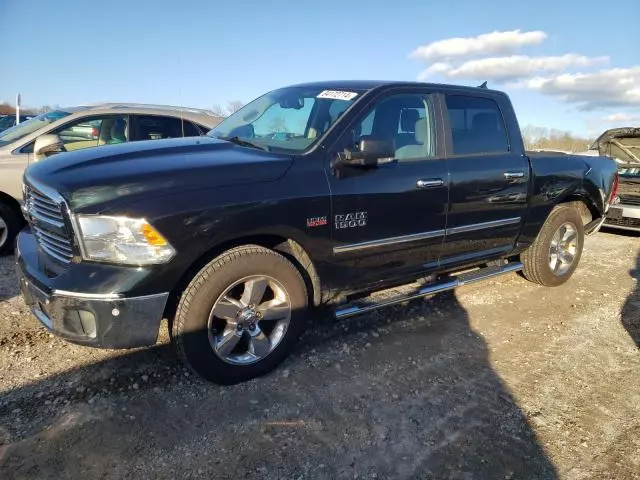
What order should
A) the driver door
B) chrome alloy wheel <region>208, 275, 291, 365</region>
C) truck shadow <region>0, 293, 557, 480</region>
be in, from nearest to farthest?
1. truck shadow <region>0, 293, 557, 480</region>
2. chrome alloy wheel <region>208, 275, 291, 365</region>
3. the driver door

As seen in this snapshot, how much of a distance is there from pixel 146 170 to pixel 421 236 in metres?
2.06

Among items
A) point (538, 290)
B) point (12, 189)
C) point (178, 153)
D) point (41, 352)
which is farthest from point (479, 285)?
point (12, 189)

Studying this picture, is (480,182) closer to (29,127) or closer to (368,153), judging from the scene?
(368,153)

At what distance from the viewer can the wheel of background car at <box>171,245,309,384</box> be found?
2.78 meters

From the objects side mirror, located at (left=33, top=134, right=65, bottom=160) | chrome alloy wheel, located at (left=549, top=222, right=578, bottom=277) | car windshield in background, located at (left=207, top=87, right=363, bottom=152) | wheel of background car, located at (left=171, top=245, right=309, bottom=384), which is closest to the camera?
wheel of background car, located at (left=171, top=245, right=309, bottom=384)

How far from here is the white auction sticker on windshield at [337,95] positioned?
3.55 metres

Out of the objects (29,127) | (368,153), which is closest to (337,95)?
(368,153)

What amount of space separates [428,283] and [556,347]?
3.65ft

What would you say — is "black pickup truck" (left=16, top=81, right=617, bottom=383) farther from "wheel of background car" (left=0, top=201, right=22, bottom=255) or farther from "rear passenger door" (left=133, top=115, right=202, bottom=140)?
"wheel of background car" (left=0, top=201, right=22, bottom=255)

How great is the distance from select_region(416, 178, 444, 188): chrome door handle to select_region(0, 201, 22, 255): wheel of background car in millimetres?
4502

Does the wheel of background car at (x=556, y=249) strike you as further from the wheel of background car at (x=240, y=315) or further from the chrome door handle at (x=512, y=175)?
the wheel of background car at (x=240, y=315)

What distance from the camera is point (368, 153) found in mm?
3131

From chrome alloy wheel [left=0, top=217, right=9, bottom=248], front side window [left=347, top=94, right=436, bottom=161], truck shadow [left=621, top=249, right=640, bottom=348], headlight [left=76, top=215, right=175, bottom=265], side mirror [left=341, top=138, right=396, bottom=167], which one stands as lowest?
truck shadow [left=621, top=249, right=640, bottom=348]

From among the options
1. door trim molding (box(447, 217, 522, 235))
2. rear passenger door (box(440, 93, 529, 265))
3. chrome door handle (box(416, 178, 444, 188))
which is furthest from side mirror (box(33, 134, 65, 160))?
door trim molding (box(447, 217, 522, 235))
